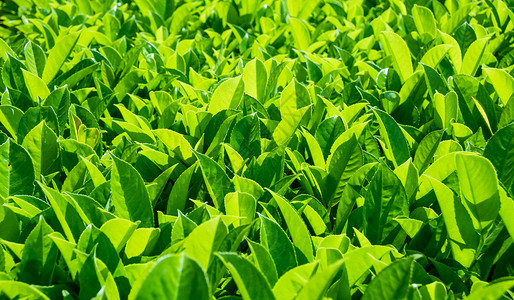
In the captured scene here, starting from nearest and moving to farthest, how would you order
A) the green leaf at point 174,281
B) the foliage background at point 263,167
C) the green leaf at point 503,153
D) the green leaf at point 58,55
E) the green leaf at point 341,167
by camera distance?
1. the green leaf at point 174,281
2. the foliage background at point 263,167
3. the green leaf at point 503,153
4. the green leaf at point 341,167
5. the green leaf at point 58,55

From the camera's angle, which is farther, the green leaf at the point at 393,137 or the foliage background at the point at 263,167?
the green leaf at the point at 393,137

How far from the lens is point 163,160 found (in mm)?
2314

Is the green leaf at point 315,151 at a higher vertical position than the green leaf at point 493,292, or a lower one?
lower

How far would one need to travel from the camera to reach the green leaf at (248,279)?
136cm

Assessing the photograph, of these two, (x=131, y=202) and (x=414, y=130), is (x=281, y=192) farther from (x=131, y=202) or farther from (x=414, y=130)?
(x=414, y=130)

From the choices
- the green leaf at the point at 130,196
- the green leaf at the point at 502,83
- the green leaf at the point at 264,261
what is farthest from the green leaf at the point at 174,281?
the green leaf at the point at 502,83

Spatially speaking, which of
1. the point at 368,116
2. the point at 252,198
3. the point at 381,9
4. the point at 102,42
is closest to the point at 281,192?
the point at 252,198

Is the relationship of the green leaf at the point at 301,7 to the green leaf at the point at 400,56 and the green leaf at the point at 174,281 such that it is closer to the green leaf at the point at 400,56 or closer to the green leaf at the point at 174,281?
the green leaf at the point at 400,56

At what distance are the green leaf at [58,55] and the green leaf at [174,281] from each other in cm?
206

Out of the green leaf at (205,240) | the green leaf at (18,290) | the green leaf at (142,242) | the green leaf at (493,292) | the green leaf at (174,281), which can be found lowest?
the green leaf at (142,242)

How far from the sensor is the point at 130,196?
190 cm

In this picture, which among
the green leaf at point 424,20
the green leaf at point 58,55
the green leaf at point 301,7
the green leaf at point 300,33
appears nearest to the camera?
the green leaf at point 58,55

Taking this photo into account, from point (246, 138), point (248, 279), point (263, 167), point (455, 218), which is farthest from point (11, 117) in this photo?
point (455, 218)

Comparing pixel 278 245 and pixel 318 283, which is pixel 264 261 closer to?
pixel 278 245
